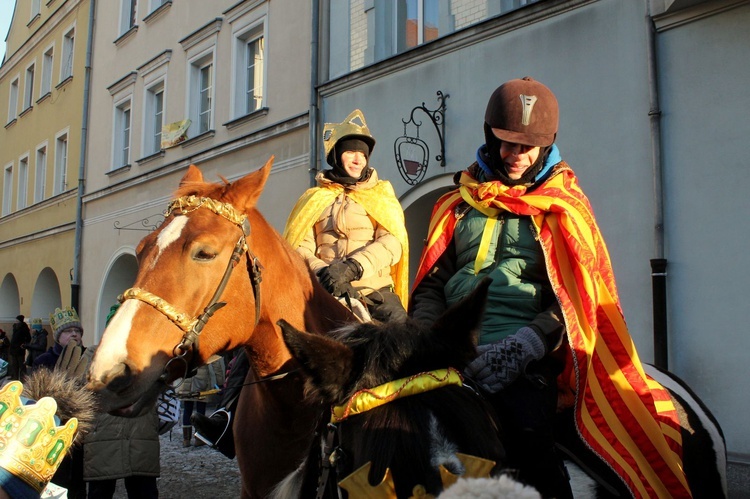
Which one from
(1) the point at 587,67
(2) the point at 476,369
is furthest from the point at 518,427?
(1) the point at 587,67

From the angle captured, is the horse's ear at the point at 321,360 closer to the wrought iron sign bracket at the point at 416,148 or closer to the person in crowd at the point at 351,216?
the person in crowd at the point at 351,216

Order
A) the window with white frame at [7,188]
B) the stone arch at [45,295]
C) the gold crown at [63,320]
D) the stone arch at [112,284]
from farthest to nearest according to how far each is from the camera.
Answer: the window with white frame at [7,188], the stone arch at [45,295], the stone arch at [112,284], the gold crown at [63,320]

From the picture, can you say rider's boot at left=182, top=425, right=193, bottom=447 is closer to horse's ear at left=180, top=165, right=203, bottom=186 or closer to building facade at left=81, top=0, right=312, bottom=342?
building facade at left=81, top=0, right=312, bottom=342

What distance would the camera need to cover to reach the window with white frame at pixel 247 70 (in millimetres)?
13867

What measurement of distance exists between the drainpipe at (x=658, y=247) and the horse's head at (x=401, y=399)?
17.9 feet

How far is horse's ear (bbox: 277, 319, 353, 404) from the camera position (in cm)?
192

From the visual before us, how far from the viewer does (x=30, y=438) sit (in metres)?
2.03

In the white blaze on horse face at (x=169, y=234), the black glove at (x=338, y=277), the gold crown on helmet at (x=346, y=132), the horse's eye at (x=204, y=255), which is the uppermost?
the gold crown on helmet at (x=346, y=132)

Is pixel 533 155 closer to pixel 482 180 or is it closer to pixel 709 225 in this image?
pixel 482 180

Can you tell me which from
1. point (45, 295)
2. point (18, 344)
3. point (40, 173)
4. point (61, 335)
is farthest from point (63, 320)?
point (40, 173)

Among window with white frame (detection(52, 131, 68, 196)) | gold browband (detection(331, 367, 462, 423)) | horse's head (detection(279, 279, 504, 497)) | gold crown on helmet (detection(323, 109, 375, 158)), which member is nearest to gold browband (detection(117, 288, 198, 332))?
horse's head (detection(279, 279, 504, 497))

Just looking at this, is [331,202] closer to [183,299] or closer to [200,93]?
[183,299]

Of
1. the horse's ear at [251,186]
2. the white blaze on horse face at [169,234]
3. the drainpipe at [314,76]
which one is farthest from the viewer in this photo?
the drainpipe at [314,76]


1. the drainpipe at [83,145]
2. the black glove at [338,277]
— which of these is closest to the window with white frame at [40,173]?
the drainpipe at [83,145]
